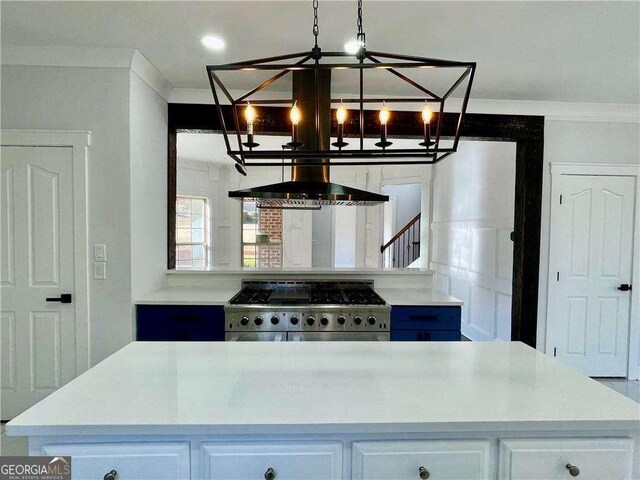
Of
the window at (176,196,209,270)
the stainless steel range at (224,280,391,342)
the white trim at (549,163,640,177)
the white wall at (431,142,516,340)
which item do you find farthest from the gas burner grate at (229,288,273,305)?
the window at (176,196,209,270)

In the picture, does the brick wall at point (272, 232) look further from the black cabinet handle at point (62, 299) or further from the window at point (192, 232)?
the black cabinet handle at point (62, 299)

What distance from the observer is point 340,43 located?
2.26 m

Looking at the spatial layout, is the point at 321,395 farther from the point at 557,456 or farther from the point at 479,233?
the point at 479,233

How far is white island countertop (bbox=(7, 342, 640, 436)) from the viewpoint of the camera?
99cm

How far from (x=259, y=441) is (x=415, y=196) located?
7.77m

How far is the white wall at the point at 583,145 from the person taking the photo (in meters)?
3.26

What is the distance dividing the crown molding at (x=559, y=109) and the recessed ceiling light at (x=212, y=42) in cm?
124

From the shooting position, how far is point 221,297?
2727 millimetres

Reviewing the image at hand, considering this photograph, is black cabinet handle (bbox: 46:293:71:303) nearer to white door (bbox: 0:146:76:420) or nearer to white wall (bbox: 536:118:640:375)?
white door (bbox: 0:146:76:420)

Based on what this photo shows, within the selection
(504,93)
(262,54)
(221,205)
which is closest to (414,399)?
(262,54)

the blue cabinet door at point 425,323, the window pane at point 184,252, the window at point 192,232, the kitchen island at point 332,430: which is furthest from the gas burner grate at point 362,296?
the window pane at point 184,252

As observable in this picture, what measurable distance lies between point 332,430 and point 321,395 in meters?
0.15

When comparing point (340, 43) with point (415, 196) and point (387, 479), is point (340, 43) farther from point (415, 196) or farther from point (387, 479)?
point (415, 196)

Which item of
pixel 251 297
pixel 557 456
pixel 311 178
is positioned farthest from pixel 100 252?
pixel 557 456
